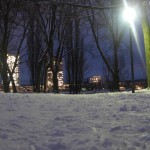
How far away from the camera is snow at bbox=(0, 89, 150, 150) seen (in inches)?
296

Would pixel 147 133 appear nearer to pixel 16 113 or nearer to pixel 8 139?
pixel 8 139

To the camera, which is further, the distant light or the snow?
the distant light

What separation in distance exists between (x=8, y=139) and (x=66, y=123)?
2.10 meters

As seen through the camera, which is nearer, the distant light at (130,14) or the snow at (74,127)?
the snow at (74,127)

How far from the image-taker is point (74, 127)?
29.4 feet

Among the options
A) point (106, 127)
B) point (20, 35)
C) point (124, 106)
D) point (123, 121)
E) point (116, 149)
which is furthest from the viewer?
point (20, 35)

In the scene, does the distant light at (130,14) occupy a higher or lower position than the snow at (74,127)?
→ higher

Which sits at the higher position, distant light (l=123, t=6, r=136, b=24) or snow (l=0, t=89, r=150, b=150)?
distant light (l=123, t=6, r=136, b=24)

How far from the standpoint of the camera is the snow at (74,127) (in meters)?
7.52

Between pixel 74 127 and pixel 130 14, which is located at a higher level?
pixel 130 14

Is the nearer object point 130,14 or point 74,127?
point 74,127

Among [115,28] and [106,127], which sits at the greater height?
[115,28]

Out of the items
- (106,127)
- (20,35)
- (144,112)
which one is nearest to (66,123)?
(106,127)

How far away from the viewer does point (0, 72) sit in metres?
36.0
